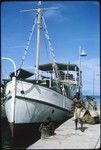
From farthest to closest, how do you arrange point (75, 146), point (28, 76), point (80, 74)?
point (80, 74) → point (28, 76) → point (75, 146)

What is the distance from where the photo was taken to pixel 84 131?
505 inches

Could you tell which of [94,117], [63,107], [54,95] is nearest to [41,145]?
[94,117]

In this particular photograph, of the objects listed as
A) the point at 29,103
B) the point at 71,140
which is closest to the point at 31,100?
the point at 29,103

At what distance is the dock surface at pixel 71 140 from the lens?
10086mm

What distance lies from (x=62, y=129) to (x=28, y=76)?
5378 mm

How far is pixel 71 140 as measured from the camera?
11055 mm

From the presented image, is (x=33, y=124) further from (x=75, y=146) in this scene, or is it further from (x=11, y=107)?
(x=75, y=146)

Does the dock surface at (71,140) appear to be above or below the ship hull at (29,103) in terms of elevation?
below

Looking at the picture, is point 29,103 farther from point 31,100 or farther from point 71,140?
point 71,140

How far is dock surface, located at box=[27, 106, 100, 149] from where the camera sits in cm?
1009

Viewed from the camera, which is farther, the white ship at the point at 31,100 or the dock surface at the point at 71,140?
the white ship at the point at 31,100

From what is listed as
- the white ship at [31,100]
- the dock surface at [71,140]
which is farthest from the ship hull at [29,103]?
the dock surface at [71,140]

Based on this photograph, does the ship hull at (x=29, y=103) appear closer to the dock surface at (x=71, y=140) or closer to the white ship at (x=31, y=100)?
the white ship at (x=31, y=100)

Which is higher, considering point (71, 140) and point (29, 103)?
point (29, 103)
